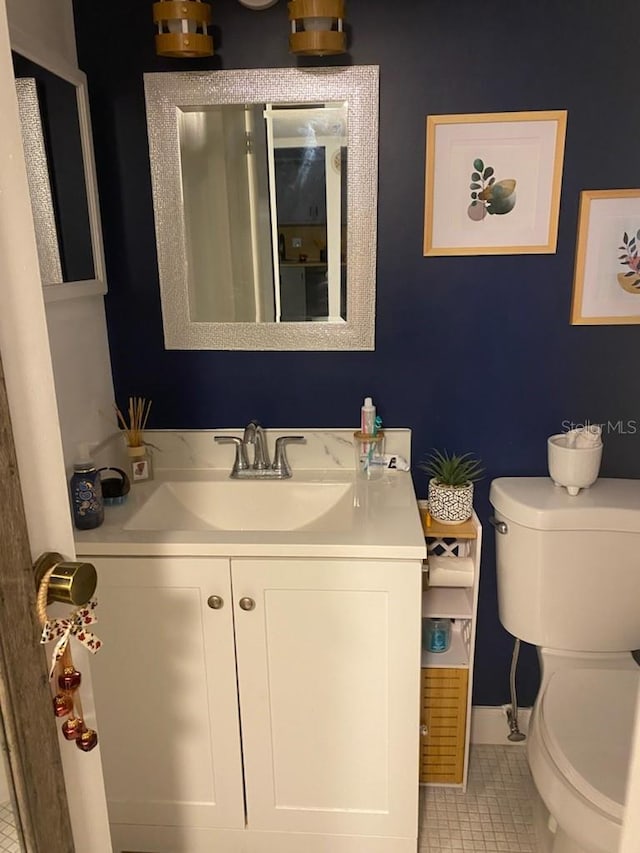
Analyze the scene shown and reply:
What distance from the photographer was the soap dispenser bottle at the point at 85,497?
154cm

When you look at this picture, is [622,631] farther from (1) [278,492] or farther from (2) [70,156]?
(2) [70,156]

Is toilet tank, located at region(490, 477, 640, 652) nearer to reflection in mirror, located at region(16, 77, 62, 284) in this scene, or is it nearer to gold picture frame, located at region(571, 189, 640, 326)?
gold picture frame, located at region(571, 189, 640, 326)

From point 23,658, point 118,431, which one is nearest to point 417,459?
point 118,431

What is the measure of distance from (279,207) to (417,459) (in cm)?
78

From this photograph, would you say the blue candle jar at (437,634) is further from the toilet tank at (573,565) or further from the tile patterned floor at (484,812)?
the tile patterned floor at (484,812)

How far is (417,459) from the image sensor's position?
6.34ft

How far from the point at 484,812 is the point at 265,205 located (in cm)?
174

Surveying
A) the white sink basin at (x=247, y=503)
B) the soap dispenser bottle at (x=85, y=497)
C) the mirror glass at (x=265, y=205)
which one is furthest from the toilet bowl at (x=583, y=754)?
the soap dispenser bottle at (x=85, y=497)

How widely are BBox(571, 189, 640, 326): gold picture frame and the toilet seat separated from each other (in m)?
0.90

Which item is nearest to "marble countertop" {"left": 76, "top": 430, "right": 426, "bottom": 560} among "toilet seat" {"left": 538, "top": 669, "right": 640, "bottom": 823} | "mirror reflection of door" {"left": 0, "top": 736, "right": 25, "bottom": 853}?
"toilet seat" {"left": 538, "top": 669, "right": 640, "bottom": 823}

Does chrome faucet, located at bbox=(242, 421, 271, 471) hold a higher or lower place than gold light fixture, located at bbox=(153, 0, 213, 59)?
lower

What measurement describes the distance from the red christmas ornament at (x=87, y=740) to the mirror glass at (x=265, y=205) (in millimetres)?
1188

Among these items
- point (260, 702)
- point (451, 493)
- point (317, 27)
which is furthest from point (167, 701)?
point (317, 27)

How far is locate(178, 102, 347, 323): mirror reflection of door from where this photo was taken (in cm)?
174
